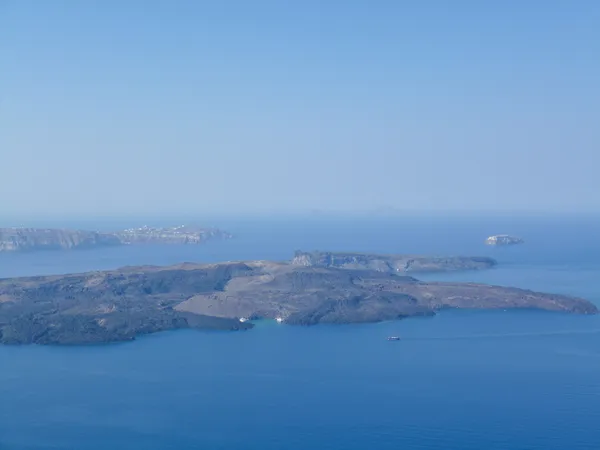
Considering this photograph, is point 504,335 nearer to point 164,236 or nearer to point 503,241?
point 503,241

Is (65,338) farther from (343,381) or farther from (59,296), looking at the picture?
(343,381)

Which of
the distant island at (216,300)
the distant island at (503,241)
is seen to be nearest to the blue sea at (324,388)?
the distant island at (216,300)

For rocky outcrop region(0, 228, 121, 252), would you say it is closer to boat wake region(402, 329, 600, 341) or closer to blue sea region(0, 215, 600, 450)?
blue sea region(0, 215, 600, 450)

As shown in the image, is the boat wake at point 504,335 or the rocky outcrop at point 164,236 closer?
the boat wake at point 504,335

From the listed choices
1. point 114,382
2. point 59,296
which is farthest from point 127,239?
point 114,382

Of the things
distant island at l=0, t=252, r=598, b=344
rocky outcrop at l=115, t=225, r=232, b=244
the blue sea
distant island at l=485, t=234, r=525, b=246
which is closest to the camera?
the blue sea

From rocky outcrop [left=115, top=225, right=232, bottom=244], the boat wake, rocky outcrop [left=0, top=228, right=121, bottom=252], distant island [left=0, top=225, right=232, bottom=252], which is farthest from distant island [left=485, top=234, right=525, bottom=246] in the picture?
the boat wake

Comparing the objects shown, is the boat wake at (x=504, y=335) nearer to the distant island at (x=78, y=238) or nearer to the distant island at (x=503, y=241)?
the distant island at (x=503, y=241)
